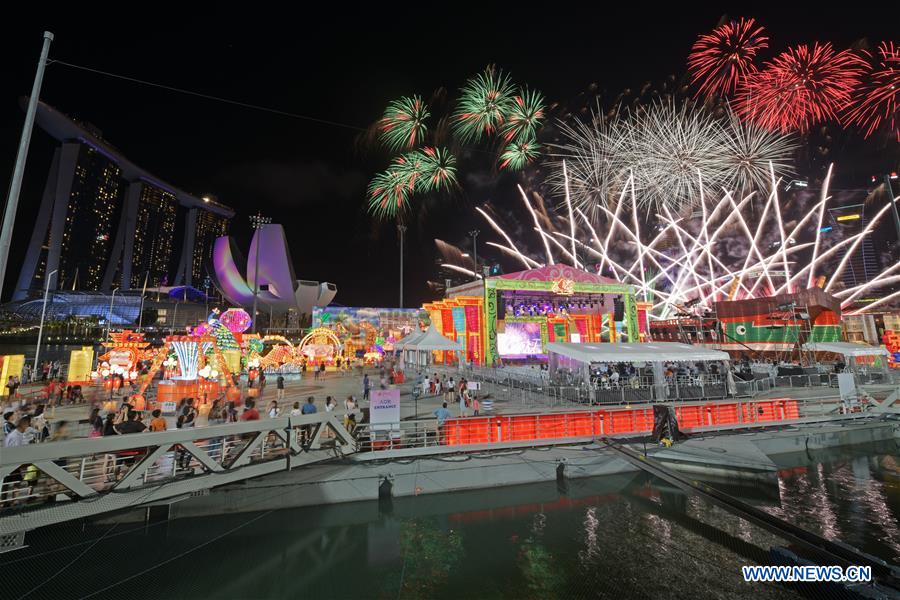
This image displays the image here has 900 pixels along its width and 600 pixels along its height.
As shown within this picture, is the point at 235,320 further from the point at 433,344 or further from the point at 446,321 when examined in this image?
the point at 446,321

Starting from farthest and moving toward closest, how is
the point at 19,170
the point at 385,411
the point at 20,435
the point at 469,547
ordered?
the point at 385,411, the point at 469,547, the point at 20,435, the point at 19,170

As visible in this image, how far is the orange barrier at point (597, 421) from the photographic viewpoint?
12078 mm

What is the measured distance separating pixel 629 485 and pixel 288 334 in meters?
65.3

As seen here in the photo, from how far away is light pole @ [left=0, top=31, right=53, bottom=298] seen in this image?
6.70 m

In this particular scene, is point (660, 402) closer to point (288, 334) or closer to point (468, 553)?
point (468, 553)

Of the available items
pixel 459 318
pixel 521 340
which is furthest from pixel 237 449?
pixel 521 340

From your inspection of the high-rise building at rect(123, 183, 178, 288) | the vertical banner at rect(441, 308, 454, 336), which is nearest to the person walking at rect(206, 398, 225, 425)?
the vertical banner at rect(441, 308, 454, 336)

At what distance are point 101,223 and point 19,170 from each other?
12715 centimetres

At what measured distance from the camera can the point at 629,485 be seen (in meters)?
12.0

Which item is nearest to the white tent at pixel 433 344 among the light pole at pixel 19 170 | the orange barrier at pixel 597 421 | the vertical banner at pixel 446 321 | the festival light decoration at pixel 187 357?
the orange barrier at pixel 597 421

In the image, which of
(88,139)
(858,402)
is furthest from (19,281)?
(858,402)

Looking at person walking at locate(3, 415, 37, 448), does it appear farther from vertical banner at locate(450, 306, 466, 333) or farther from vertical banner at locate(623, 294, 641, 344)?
vertical banner at locate(623, 294, 641, 344)

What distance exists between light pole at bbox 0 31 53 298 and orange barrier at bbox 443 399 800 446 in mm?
10441

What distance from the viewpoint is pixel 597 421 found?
43.5ft
